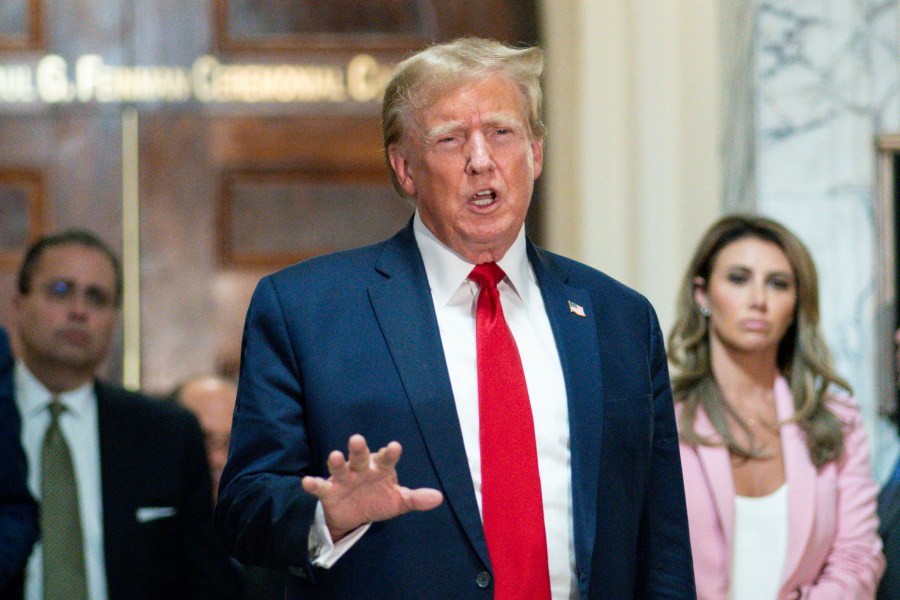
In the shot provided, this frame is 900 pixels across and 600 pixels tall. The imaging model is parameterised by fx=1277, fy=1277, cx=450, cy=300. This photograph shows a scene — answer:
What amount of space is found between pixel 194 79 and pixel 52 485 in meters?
1.63

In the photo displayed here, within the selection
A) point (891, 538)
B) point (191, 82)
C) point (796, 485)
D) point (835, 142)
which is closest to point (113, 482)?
point (191, 82)

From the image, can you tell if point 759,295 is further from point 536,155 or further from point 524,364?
point 524,364

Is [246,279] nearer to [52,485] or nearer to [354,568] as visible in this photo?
[52,485]

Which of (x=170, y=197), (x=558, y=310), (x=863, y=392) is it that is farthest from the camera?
(x=170, y=197)

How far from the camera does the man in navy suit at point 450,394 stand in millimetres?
2111

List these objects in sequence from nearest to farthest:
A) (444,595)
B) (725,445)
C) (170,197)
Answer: (444,595) → (725,445) → (170,197)

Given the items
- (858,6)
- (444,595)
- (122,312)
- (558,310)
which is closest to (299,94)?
(122,312)

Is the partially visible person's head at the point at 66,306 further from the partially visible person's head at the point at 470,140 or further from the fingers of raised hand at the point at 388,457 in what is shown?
the fingers of raised hand at the point at 388,457

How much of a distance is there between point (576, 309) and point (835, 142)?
2253mm

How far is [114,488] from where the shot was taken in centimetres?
364

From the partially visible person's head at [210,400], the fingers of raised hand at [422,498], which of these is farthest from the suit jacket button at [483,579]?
the partially visible person's head at [210,400]

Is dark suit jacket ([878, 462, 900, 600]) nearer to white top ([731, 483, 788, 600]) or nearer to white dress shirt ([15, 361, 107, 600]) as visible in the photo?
white top ([731, 483, 788, 600])

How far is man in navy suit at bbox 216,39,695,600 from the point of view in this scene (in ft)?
6.93

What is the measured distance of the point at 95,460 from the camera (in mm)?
3697
